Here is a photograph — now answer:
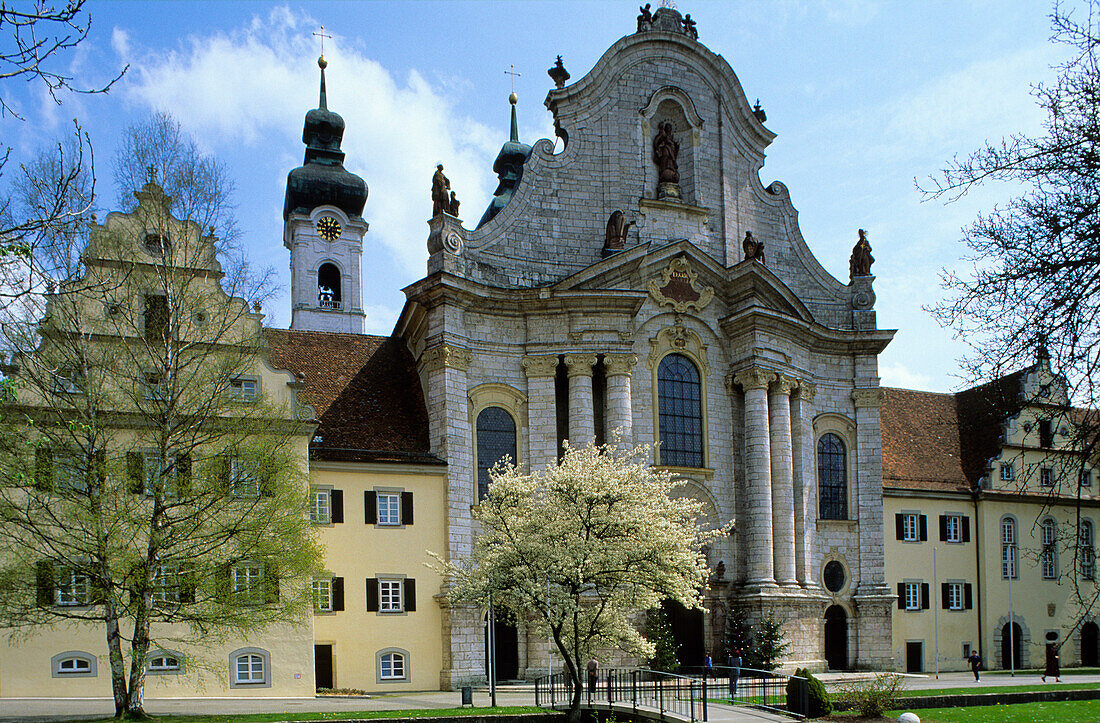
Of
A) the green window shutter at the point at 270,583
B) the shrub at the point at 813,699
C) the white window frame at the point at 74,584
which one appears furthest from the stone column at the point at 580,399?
the white window frame at the point at 74,584

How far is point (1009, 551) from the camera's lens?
167ft

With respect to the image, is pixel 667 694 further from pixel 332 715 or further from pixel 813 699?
pixel 332 715

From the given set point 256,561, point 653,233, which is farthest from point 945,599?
point 256,561

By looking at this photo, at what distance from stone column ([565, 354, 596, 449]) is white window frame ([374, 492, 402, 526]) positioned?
6725 mm

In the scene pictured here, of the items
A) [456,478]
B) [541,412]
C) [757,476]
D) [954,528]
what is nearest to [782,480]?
[757,476]

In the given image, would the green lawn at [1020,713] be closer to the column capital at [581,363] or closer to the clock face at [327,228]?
the column capital at [581,363]

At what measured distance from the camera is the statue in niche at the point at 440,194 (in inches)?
1617

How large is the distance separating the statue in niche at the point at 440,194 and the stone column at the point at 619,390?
8157 millimetres

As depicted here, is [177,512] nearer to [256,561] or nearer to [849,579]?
[256,561]

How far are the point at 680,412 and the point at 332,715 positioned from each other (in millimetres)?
21065

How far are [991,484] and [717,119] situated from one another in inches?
825

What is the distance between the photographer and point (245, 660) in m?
32.8

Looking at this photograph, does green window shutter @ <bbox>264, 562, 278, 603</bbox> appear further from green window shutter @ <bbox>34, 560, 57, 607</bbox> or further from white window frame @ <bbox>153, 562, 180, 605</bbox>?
green window shutter @ <bbox>34, 560, 57, 607</bbox>

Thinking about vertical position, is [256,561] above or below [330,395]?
below
